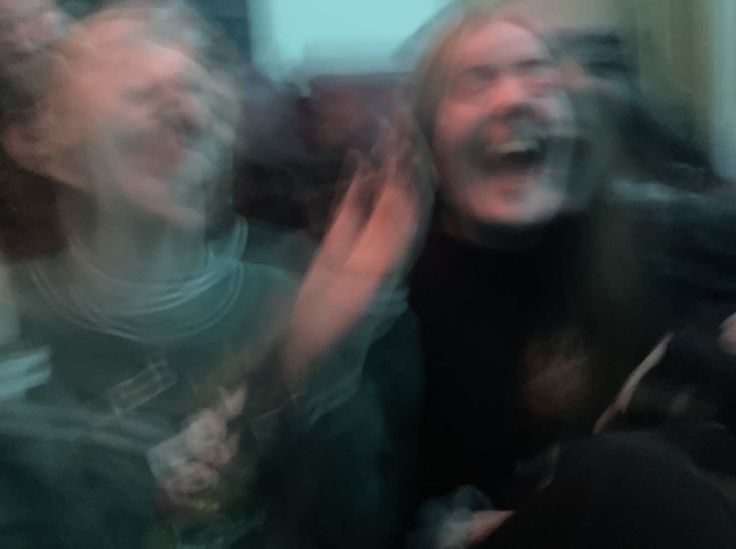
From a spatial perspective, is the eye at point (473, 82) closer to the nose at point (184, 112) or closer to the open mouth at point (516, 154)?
the open mouth at point (516, 154)

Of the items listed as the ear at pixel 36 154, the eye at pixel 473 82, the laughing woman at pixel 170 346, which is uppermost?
the ear at pixel 36 154

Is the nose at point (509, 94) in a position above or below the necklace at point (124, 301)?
above

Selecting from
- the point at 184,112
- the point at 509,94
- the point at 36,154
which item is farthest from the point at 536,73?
the point at 36,154

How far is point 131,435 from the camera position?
70 cm

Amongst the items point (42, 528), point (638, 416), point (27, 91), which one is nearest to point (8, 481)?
point (42, 528)

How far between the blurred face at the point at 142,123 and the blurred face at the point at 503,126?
18cm

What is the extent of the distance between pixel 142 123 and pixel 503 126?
261 millimetres

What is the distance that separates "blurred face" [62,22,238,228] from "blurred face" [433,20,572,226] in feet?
0.59

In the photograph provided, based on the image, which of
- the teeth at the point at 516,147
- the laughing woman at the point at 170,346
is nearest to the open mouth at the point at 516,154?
the teeth at the point at 516,147

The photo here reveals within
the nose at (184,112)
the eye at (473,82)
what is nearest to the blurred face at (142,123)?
the nose at (184,112)

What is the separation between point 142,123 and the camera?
0.72 m

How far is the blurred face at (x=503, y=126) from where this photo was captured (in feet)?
2.54

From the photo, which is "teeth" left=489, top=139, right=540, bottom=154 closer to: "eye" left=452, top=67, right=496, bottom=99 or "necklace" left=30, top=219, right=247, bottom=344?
"eye" left=452, top=67, right=496, bottom=99

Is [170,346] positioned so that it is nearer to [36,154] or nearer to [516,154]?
[36,154]
